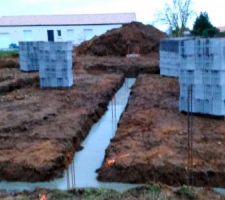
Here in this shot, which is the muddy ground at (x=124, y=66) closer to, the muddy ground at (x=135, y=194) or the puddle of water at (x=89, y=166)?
the puddle of water at (x=89, y=166)

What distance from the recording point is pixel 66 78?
509 inches

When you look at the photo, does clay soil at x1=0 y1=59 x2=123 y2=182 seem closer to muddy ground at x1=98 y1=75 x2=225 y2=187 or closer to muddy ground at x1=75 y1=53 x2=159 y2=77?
muddy ground at x1=98 y1=75 x2=225 y2=187

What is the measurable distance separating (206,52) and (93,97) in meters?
4.30

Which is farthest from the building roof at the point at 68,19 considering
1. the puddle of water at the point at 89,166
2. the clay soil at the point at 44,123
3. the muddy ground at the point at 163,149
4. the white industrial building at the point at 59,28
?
the muddy ground at the point at 163,149

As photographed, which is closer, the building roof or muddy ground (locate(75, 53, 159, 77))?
muddy ground (locate(75, 53, 159, 77))

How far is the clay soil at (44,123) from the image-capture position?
6379 millimetres

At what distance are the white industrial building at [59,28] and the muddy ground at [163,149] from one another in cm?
3513

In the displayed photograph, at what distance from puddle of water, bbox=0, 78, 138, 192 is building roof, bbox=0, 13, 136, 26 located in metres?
34.8

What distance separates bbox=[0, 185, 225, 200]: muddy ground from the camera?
188 inches

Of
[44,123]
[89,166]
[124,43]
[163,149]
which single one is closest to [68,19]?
[124,43]

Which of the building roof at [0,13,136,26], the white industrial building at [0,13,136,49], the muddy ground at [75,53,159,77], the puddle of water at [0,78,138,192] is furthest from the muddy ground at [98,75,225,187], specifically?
the building roof at [0,13,136,26]

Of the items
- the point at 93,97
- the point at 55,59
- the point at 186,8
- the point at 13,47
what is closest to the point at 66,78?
the point at 55,59

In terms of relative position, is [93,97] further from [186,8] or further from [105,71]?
[186,8]

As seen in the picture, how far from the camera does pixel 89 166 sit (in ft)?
22.4
